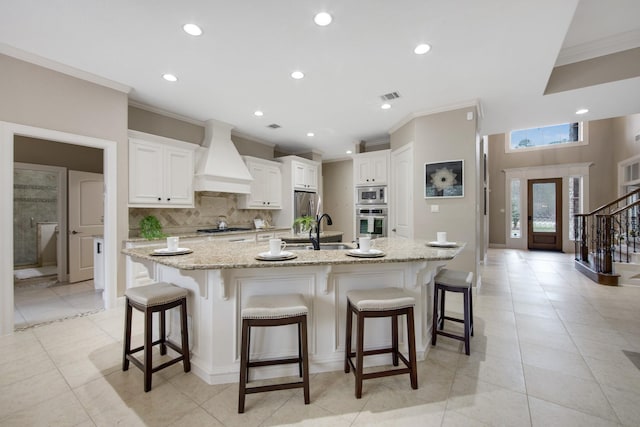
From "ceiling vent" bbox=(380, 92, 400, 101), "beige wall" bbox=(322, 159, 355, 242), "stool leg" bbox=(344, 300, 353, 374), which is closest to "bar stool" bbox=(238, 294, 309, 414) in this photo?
"stool leg" bbox=(344, 300, 353, 374)

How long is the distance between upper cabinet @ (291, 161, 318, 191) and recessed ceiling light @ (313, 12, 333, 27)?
3.81 meters

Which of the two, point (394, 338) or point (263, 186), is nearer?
point (394, 338)

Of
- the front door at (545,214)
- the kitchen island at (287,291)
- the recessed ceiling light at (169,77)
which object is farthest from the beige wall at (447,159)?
the front door at (545,214)

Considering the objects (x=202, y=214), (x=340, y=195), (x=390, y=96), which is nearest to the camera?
(x=390, y=96)

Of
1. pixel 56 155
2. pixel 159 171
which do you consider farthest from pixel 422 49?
pixel 56 155

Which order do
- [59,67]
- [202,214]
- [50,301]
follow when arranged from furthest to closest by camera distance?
[202,214] → [50,301] → [59,67]

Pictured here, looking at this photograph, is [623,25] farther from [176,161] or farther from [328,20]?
[176,161]

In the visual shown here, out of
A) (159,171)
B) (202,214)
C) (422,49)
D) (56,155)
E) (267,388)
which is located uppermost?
(422,49)

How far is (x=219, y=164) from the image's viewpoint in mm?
4621

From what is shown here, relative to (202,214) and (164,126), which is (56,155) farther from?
(202,214)

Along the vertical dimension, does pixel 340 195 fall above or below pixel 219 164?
below

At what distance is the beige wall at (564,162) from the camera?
736 cm

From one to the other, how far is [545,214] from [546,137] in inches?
90.5

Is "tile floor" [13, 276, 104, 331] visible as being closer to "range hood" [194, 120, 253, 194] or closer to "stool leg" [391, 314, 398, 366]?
"range hood" [194, 120, 253, 194]
